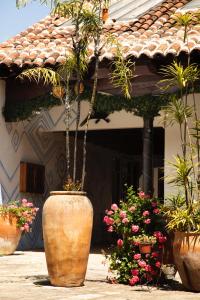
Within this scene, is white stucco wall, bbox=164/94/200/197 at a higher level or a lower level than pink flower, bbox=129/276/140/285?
higher

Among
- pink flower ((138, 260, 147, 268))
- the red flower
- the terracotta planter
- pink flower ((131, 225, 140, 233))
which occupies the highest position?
the red flower

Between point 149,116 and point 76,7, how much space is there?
169 inches

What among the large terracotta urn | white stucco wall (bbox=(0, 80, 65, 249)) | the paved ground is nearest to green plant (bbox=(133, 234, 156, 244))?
the paved ground

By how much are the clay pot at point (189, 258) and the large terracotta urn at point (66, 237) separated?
1077 mm

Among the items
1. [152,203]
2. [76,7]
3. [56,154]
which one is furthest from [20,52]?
[152,203]

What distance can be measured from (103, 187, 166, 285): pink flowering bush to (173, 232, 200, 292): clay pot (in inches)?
16.6

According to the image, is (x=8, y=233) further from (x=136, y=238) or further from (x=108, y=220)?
(x=136, y=238)

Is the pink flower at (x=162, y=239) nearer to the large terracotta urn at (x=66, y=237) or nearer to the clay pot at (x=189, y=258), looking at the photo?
the clay pot at (x=189, y=258)

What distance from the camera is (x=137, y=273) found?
723 centimetres

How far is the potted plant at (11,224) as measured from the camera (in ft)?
37.4

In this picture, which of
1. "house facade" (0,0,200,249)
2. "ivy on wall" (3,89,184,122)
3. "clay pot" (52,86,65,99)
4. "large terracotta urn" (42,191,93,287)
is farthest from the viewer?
"ivy on wall" (3,89,184,122)

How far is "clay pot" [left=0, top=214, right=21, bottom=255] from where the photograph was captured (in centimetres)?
1140

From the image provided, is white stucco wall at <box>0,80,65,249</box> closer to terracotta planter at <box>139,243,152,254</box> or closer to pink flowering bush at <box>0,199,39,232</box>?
pink flowering bush at <box>0,199,39,232</box>

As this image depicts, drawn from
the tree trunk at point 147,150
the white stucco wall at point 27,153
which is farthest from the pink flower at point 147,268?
the white stucco wall at point 27,153
